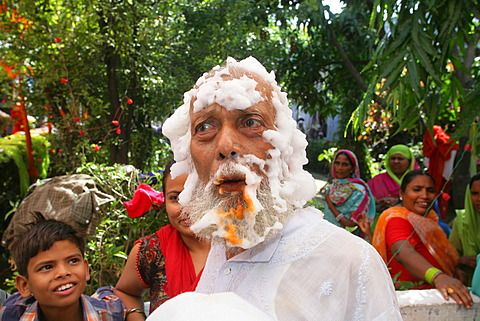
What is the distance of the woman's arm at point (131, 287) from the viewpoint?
6.54 ft

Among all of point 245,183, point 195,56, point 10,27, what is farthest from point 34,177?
point 245,183

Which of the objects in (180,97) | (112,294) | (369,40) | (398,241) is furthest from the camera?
(369,40)

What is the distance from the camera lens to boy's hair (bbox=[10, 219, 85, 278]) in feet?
5.96

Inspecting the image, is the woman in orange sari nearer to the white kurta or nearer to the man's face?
the white kurta

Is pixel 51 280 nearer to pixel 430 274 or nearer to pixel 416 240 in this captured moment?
pixel 430 274

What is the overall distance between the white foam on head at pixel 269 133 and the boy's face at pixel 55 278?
776 mm

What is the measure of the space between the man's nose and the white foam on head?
0.07 m

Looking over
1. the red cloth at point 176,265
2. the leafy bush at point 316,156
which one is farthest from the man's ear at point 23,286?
the leafy bush at point 316,156

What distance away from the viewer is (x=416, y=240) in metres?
2.88

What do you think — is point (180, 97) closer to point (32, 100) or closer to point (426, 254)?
point (32, 100)

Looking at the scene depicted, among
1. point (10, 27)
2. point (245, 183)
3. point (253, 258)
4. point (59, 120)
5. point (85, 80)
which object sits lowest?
point (253, 258)

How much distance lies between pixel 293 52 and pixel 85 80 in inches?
136

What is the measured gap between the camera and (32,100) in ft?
15.3

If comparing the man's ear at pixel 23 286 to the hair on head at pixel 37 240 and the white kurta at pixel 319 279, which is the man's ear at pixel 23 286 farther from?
the white kurta at pixel 319 279
